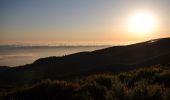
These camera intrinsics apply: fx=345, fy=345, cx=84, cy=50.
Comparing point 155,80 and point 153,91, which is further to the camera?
point 155,80

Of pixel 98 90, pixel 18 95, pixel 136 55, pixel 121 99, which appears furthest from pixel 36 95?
pixel 136 55

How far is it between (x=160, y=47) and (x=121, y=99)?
70.0m

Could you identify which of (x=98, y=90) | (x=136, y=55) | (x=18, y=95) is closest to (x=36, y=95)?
(x=18, y=95)

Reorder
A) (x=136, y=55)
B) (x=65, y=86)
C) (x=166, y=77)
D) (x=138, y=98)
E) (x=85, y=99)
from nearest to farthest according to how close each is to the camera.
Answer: (x=138, y=98) < (x=85, y=99) < (x=65, y=86) < (x=166, y=77) < (x=136, y=55)

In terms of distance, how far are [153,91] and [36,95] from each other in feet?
22.2

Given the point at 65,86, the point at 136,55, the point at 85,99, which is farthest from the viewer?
the point at 136,55

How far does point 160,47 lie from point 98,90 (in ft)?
219

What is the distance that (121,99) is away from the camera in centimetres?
1229

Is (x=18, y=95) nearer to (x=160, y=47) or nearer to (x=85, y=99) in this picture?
(x=85, y=99)

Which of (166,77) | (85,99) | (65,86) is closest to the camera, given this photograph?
(85,99)

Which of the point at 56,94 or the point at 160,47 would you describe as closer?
the point at 56,94

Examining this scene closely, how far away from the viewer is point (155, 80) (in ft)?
61.6

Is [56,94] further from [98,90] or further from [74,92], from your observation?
[98,90]

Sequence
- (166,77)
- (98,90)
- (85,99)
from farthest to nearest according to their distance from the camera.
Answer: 1. (166,77)
2. (98,90)
3. (85,99)
